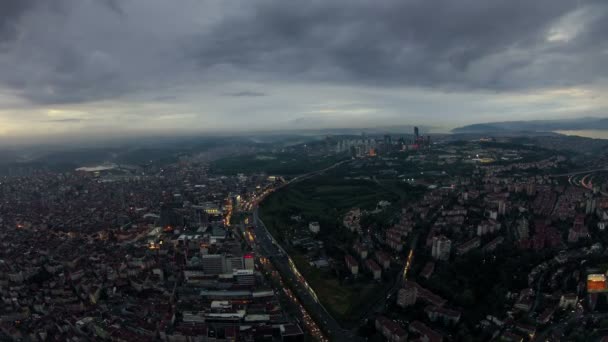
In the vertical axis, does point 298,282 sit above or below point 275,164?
below

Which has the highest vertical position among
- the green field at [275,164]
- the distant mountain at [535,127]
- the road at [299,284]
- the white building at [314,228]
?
the distant mountain at [535,127]

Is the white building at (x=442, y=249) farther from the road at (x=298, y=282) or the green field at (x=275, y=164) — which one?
the green field at (x=275, y=164)

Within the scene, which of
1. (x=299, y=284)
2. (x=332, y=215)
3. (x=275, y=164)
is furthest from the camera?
(x=275, y=164)

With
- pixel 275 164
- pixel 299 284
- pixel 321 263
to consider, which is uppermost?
pixel 275 164

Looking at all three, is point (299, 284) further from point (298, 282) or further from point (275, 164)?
point (275, 164)

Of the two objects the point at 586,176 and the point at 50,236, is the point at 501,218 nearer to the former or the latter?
the point at 586,176

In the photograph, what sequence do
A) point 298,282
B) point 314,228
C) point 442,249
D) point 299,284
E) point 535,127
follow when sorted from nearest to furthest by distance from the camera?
1. point 299,284
2. point 298,282
3. point 442,249
4. point 314,228
5. point 535,127

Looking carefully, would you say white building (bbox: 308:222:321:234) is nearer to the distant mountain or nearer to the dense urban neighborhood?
the dense urban neighborhood

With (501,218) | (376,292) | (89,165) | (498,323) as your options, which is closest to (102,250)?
(376,292)

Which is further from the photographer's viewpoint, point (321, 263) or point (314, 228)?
point (314, 228)

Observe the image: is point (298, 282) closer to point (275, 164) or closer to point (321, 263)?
point (321, 263)

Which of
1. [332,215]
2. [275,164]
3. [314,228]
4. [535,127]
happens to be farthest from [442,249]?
[535,127]

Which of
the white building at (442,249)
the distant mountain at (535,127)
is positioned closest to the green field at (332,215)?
the white building at (442,249)
